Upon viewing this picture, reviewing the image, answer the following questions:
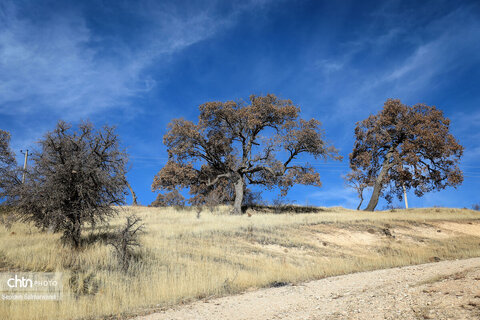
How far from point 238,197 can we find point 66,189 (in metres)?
17.0

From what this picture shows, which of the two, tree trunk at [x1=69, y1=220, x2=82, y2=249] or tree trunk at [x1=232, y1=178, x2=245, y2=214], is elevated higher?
tree trunk at [x1=232, y1=178, x2=245, y2=214]

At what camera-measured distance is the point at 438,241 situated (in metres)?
19.8

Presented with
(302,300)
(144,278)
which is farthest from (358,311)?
(144,278)

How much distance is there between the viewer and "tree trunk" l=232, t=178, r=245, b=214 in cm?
2831

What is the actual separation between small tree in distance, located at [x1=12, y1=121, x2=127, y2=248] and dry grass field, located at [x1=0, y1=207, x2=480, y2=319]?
1112 millimetres

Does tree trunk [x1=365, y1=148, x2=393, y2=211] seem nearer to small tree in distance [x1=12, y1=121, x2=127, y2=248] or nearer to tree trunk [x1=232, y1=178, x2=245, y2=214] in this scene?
tree trunk [x1=232, y1=178, x2=245, y2=214]

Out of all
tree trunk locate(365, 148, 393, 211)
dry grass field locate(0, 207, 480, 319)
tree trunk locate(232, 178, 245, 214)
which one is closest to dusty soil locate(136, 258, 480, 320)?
dry grass field locate(0, 207, 480, 319)

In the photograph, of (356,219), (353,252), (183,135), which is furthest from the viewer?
(183,135)

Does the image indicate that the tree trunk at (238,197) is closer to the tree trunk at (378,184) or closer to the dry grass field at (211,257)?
the dry grass field at (211,257)

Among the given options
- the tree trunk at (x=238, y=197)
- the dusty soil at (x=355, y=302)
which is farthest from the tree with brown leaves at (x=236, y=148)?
the dusty soil at (x=355, y=302)

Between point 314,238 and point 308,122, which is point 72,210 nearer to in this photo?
point 314,238

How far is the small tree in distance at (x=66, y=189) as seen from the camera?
13.3 meters

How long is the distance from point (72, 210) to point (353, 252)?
13379 millimetres

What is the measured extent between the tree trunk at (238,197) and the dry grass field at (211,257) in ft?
25.5
